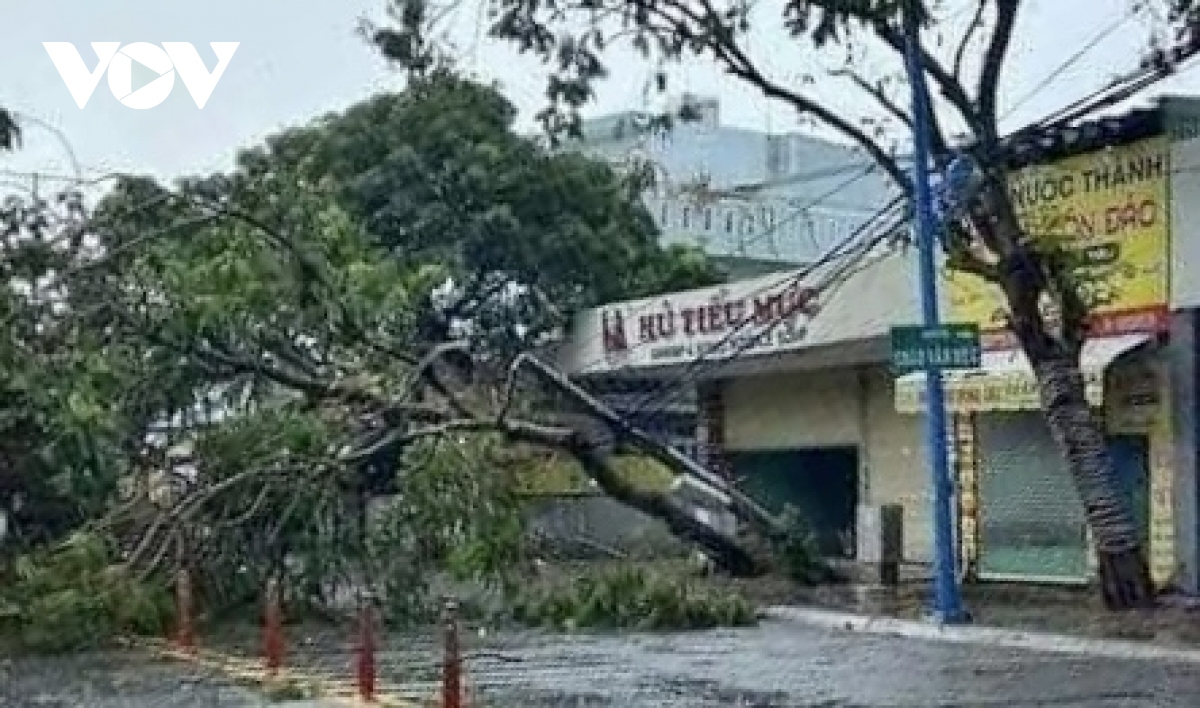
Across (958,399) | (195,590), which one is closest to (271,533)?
(195,590)

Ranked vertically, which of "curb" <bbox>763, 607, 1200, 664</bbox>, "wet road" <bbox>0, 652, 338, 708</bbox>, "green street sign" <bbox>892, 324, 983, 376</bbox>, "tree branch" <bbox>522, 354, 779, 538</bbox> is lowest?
"wet road" <bbox>0, 652, 338, 708</bbox>

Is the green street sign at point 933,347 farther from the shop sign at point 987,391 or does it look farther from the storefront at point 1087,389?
the shop sign at point 987,391

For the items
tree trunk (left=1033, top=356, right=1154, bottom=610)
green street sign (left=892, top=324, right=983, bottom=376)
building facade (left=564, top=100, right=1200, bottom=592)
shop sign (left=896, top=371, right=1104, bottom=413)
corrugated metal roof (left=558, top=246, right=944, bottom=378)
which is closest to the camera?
green street sign (left=892, top=324, right=983, bottom=376)

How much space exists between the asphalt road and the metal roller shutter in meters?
6.12

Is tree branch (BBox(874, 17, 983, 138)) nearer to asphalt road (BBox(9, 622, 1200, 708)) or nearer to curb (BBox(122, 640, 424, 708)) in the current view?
asphalt road (BBox(9, 622, 1200, 708))

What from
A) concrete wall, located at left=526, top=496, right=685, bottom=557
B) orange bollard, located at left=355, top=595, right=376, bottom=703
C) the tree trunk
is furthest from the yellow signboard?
orange bollard, located at left=355, top=595, right=376, bottom=703

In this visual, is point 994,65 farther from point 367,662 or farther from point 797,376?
point 797,376

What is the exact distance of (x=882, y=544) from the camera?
1041 inches

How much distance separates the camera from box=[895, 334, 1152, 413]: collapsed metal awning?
2341cm

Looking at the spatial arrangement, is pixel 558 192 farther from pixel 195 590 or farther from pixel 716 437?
pixel 195 590

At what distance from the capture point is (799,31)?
20609 mm

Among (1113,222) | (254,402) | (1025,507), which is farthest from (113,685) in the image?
(1025,507)

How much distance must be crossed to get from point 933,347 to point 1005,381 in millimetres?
5880

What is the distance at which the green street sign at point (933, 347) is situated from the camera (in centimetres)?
2005
